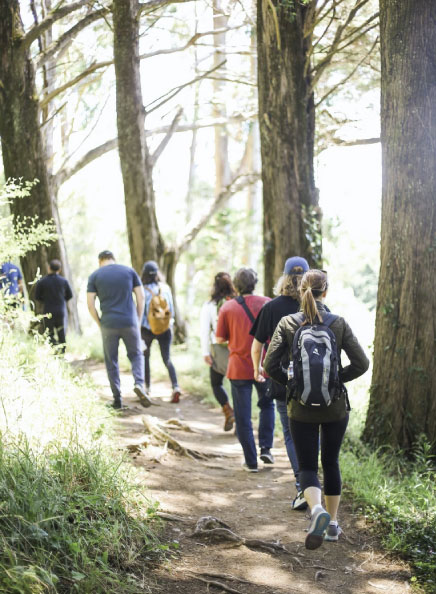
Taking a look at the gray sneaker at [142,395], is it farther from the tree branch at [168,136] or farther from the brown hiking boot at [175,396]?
the tree branch at [168,136]

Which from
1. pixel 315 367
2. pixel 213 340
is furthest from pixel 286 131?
pixel 315 367

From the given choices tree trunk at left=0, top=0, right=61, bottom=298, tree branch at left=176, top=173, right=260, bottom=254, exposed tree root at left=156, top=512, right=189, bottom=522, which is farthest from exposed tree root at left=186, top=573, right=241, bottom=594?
tree branch at left=176, top=173, right=260, bottom=254

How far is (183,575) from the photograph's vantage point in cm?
404

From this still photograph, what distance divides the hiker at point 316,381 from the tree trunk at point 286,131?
15.1 ft

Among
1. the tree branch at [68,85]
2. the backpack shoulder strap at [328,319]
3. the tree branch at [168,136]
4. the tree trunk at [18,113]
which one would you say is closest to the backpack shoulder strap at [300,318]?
the backpack shoulder strap at [328,319]

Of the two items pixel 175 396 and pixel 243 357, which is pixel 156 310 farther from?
pixel 243 357

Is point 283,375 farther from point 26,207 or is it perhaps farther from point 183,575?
point 26,207

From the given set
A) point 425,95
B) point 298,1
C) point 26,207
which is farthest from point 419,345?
point 26,207

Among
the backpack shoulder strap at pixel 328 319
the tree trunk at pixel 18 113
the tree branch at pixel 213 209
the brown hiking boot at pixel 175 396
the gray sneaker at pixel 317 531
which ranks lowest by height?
the brown hiking boot at pixel 175 396

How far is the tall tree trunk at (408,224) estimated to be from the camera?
643 cm

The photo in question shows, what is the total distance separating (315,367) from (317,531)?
1.03m

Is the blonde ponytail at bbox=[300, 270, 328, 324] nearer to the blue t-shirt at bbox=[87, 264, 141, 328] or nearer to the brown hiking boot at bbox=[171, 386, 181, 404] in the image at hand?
the blue t-shirt at bbox=[87, 264, 141, 328]

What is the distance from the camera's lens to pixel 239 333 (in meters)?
7.00

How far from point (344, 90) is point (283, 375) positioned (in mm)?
10737
